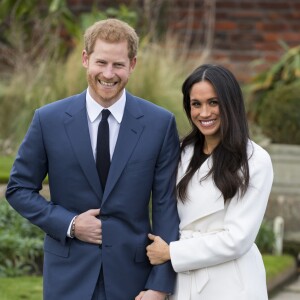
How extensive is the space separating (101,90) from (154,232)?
0.66 meters

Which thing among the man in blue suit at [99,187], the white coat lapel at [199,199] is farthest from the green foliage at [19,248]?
the white coat lapel at [199,199]

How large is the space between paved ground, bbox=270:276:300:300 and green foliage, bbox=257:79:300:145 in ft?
6.56

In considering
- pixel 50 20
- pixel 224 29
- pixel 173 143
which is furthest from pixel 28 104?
pixel 173 143

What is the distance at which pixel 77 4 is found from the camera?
1248 cm

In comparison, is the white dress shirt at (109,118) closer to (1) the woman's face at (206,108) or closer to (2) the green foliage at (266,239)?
(1) the woman's face at (206,108)

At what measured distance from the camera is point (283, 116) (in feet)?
32.3

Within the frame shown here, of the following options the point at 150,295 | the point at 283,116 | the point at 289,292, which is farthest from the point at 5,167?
the point at 150,295

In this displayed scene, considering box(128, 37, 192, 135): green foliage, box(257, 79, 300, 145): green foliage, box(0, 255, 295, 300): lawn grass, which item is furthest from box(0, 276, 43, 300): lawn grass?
box(257, 79, 300, 145): green foliage

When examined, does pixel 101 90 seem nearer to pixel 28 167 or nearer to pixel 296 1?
pixel 28 167

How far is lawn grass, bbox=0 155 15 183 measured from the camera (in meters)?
8.05

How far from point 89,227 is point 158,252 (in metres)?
0.32

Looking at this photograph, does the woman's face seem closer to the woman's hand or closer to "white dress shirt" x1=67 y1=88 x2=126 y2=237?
"white dress shirt" x1=67 y1=88 x2=126 y2=237

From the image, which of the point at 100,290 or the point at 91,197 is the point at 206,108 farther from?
the point at 100,290

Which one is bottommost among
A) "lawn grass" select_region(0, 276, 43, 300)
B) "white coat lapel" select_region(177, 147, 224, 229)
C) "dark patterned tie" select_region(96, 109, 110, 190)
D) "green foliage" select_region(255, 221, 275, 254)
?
"lawn grass" select_region(0, 276, 43, 300)
